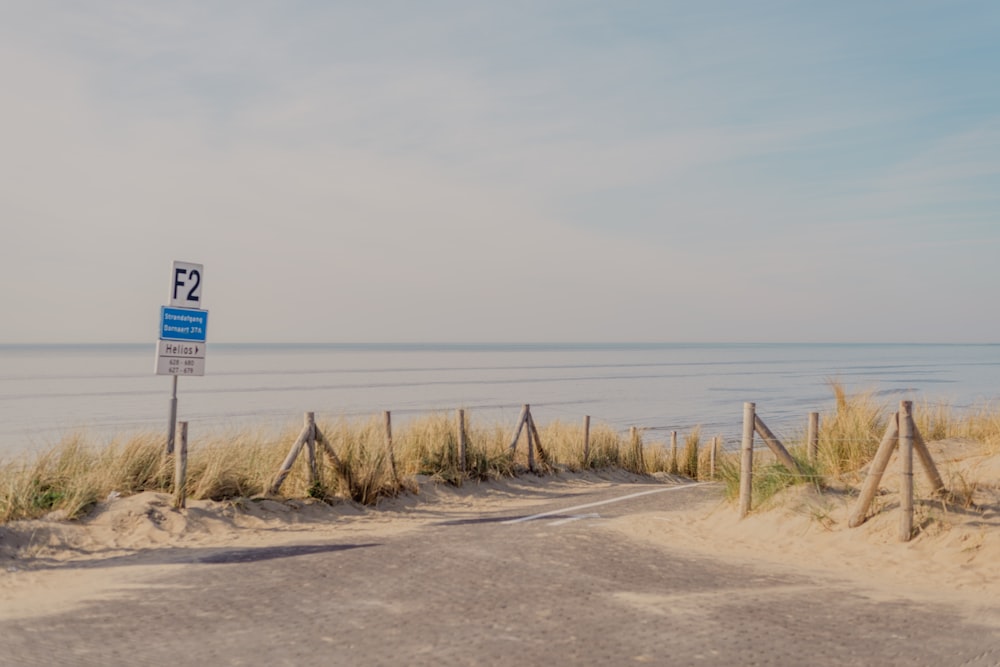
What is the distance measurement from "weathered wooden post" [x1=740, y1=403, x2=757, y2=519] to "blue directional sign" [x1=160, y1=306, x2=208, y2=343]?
7.35 meters

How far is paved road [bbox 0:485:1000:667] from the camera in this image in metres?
5.88

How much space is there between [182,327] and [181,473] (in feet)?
6.64

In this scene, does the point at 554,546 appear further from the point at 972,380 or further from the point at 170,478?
the point at 972,380

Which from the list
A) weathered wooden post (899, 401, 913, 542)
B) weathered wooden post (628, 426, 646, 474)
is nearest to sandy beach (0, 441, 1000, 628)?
weathered wooden post (899, 401, 913, 542)

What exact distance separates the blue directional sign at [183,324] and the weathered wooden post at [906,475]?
882 centimetres

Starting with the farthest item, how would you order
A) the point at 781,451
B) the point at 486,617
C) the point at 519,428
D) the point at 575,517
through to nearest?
the point at 519,428, the point at 575,517, the point at 781,451, the point at 486,617

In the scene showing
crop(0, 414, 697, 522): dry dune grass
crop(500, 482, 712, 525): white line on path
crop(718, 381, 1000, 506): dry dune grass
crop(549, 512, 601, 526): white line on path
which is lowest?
crop(500, 482, 712, 525): white line on path

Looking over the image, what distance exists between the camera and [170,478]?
39.2ft

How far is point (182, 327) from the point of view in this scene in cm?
1184

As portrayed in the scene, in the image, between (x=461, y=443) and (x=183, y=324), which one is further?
(x=461, y=443)

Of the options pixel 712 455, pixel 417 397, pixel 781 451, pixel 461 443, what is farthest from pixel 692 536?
pixel 417 397

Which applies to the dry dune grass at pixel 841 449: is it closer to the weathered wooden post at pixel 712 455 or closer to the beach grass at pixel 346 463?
the beach grass at pixel 346 463

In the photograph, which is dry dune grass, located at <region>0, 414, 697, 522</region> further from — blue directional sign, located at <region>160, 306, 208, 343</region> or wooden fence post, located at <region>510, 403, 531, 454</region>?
blue directional sign, located at <region>160, 306, 208, 343</region>

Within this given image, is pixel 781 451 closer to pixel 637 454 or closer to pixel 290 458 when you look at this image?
pixel 290 458
